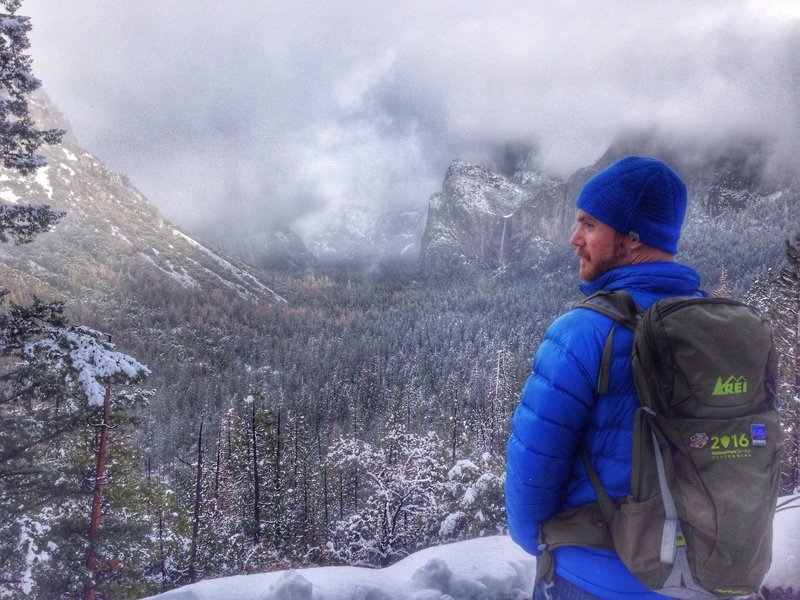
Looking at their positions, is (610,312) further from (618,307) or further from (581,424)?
(581,424)

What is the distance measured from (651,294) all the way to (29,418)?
26.5 feet

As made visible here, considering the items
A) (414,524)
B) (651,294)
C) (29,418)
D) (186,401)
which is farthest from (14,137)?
(186,401)

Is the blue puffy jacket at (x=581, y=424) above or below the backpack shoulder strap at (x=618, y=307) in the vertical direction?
below

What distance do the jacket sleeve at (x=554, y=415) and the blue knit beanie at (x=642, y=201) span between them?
0.51 m

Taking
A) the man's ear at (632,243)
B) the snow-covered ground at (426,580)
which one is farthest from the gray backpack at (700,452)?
the snow-covered ground at (426,580)

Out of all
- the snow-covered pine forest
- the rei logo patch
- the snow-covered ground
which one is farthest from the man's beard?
the snow-covered pine forest

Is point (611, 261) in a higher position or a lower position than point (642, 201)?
lower

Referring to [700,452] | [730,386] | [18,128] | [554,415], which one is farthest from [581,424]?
[18,128]

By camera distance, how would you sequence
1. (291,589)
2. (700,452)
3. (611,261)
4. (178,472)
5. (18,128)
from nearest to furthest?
(700,452) < (611,261) < (291,589) < (18,128) < (178,472)

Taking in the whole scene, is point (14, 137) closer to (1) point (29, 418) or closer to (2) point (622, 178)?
(1) point (29, 418)

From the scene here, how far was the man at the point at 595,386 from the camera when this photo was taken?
1771mm

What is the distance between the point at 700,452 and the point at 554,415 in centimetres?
52

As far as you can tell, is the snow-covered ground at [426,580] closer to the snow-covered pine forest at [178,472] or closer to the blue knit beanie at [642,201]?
the snow-covered pine forest at [178,472]

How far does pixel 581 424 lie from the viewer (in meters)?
1.82
